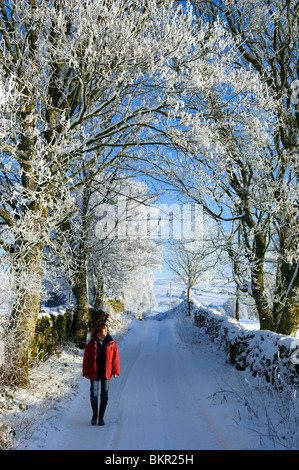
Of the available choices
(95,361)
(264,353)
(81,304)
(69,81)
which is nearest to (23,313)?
(95,361)

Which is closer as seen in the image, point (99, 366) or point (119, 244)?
point (99, 366)

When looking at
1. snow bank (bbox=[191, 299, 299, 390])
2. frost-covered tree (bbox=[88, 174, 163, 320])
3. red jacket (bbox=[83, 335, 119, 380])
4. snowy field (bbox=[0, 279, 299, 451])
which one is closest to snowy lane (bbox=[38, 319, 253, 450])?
snowy field (bbox=[0, 279, 299, 451])

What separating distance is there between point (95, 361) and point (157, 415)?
1471 millimetres

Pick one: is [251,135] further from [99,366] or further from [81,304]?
[81,304]

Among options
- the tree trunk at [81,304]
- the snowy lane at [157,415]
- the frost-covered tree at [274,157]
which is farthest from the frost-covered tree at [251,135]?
the tree trunk at [81,304]

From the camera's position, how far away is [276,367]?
486cm

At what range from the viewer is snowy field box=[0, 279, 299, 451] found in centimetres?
384

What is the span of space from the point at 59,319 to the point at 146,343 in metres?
5.50

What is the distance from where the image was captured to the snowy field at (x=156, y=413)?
151 inches

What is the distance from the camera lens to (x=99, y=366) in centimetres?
469

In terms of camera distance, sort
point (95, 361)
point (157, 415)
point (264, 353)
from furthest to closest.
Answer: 1. point (264, 353)
2. point (157, 415)
3. point (95, 361)

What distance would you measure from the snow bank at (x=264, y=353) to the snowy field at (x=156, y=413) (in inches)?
9.0

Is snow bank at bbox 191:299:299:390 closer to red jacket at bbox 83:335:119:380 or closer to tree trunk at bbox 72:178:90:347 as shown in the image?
red jacket at bbox 83:335:119:380

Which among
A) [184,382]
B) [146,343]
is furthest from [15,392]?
[146,343]
